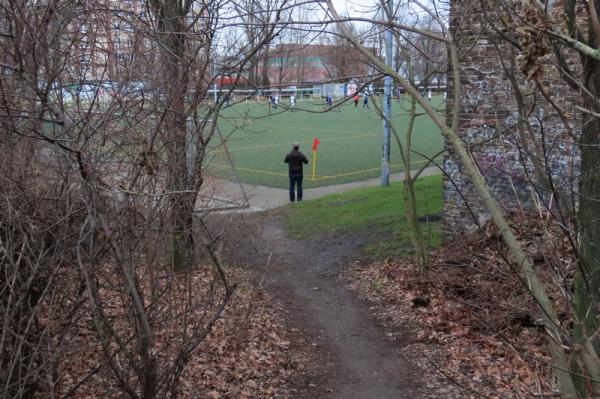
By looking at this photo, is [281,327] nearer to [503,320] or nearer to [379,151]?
[503,320]

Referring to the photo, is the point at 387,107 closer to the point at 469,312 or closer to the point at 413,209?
the point at 413,209

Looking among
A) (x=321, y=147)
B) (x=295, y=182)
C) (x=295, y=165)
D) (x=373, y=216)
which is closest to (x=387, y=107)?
(x=295, y=165)

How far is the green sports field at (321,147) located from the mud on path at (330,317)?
213 centimetres

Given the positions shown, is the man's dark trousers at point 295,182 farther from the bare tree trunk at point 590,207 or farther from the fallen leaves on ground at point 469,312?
the bare tree trunk at point 590,207

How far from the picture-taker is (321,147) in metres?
35.6

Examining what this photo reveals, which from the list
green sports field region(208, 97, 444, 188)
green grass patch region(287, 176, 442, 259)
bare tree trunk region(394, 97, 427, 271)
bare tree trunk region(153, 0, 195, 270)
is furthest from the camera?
green sports field region(208, 97, 444, 188)

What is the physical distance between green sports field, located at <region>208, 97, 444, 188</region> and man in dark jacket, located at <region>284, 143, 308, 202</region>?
3.72 ft

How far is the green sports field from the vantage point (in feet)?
80.9

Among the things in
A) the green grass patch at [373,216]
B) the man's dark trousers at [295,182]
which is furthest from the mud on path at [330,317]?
the man's dark trousers at [295,182]

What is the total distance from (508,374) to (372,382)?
5.38 feet

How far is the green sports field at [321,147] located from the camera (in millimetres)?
24672

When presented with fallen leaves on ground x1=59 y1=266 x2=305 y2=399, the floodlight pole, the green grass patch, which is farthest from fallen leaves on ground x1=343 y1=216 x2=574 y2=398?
the floodlight pole

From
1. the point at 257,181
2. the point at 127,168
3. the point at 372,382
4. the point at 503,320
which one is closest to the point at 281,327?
the point at 372,382

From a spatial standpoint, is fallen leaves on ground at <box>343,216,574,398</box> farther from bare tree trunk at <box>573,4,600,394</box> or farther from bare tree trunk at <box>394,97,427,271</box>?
bare tree trunk at <box>573,4,600,394</box>
